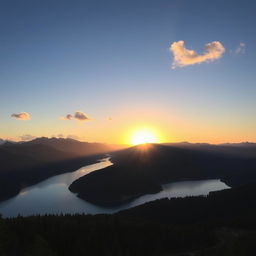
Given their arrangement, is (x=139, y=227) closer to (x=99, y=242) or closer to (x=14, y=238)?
(x=99, y=242)

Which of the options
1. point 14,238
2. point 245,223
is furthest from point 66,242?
point 245,223

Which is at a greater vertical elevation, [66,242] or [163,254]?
[66,242]

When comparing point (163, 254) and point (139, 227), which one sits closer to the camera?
point (163, 254)

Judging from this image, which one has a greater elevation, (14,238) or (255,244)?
(14,238)

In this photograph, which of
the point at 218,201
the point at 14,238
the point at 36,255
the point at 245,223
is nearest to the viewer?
the point at 36,255

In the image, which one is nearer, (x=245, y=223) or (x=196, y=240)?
(x=196, y=240)

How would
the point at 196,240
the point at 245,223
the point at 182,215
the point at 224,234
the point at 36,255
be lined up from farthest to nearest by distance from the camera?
the point at 182,215 < the point at 245,223 < the point at 224,234 < the point at 196,240 < the point at 36,255

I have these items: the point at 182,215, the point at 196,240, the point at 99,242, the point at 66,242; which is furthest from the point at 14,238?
the point at 182,215

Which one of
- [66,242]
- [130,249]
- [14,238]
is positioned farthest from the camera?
[130,249]

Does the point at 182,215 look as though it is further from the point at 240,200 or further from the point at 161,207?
the point at 240,200
